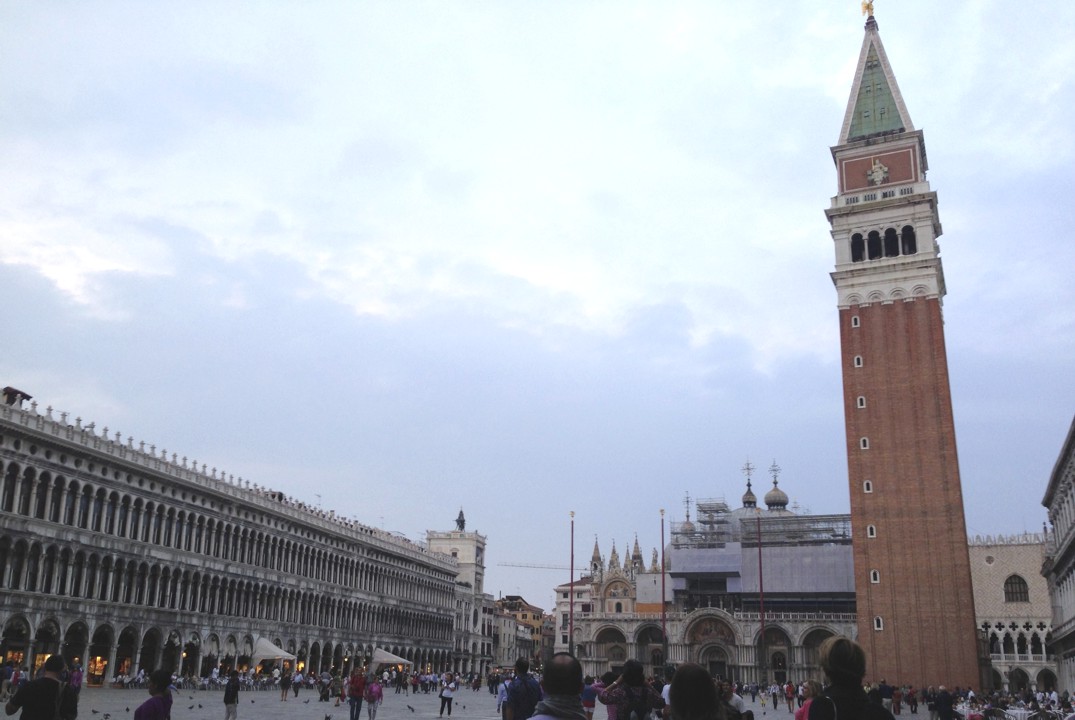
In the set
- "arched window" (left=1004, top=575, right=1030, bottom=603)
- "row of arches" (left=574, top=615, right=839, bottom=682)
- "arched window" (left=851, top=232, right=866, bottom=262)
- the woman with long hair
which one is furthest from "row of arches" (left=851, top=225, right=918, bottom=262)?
the woman with long hair

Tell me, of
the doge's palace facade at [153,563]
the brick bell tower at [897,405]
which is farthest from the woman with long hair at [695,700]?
the brick bell tower at [897,405]

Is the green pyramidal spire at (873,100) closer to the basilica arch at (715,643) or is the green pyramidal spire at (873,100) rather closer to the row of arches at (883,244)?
the row of arches at (883,244)

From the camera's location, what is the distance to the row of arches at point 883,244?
60.4m

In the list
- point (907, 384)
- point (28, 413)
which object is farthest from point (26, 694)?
point (907, 384)

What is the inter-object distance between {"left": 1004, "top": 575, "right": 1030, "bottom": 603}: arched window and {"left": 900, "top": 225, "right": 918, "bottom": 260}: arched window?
2664 cm

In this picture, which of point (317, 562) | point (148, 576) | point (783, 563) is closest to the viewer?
point (148, 576)

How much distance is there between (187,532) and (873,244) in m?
46.6

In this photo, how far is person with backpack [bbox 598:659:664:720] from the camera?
858cm

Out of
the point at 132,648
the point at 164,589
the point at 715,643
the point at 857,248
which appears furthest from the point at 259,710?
the point at 857,248

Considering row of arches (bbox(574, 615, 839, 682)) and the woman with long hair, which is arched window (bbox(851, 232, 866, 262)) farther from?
the woman with long hair

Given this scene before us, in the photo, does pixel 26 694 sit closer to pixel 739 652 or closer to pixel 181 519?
pixel 181 519

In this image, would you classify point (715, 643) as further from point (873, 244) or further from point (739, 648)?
point (873, 244)

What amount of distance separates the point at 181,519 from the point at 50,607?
407 inches

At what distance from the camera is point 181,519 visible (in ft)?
164
